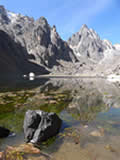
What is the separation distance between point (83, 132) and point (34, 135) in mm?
2414

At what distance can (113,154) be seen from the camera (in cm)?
478

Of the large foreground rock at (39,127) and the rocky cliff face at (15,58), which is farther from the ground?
the rocky cliff face at (15,58)

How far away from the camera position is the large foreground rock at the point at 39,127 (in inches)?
225

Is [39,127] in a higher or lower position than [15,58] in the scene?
lower

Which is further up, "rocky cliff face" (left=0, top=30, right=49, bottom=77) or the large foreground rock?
"rocky cliff face" (left=0, top=30, right=49, bottom=77)

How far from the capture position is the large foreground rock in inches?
225

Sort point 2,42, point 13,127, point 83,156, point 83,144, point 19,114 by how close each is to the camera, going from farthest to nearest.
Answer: point 2,42 < point 19,114 < point 13,127 < point 83,144 < point 83,156

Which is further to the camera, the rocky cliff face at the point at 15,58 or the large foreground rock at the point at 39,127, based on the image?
the rocky cliff face at the point at 15,58

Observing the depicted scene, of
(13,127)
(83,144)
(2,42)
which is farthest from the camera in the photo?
(2,42)

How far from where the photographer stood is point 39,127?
598cm

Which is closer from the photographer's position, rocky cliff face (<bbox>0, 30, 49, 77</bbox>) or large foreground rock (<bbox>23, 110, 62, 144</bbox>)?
large foreground rock (<bbox>23, 110, 62, 144</bbox>)

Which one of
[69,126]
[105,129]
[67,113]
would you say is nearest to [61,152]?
[69,126]

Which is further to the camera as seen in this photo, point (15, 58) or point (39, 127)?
point (15, 58)

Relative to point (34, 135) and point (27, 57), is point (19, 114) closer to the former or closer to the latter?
point (34, 135)
